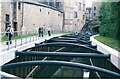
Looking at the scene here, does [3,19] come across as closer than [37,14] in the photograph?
Yes

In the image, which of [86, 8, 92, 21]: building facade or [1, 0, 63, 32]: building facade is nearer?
[1, 0, 63, 32]: building facade

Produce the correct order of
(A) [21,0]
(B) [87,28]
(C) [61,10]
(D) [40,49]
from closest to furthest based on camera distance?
(D) [40,49]
(A) [21,0]
(C) [61,10]
(B) [87,28]

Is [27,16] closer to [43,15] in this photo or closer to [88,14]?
[43,15]

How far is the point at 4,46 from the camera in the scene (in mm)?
9672

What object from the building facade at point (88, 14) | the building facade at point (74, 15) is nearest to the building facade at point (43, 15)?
the building facade at point (74, 15)

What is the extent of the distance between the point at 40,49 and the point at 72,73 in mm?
2228

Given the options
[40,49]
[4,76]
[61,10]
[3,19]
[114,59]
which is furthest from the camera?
[61,10]

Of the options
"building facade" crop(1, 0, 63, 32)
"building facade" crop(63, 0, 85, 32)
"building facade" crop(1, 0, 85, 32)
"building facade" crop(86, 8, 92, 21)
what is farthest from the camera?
"building facade" crop(86, 8, 92, 21)

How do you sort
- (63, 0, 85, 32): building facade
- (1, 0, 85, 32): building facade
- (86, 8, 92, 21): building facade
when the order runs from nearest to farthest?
1. (1, 0, 85, 32): building facade
2. (63, 0, 85, 32): building facade
3. (86, 8, 92, 21): building facade

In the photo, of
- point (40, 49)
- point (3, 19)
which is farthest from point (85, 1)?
point (40, 49)

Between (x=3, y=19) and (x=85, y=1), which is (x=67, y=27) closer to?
(x=85, y=1)

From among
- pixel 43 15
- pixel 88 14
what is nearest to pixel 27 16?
pixel 43 15

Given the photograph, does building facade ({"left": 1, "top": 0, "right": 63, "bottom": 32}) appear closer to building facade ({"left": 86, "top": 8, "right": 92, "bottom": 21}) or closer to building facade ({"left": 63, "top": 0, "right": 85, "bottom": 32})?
building facade ({"left": 63, "top": 0, "right": 85, "bottom": 32})

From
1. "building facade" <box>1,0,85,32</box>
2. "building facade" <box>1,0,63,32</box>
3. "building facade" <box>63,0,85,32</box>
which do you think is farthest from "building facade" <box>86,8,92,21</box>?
"building facade" <box>1,0,63,32</box>
